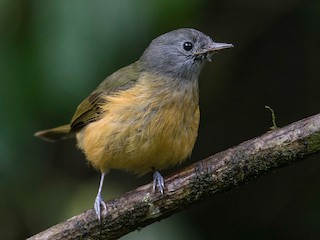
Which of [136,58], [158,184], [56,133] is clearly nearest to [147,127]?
[158,184]

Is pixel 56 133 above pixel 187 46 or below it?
below

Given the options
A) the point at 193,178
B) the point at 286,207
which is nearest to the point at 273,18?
the point at 286,207

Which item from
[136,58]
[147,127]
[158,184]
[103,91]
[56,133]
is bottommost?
[158,184]

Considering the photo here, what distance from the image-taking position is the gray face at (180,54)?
14.9ft

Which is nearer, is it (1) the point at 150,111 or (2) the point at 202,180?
(2) the point at 202,180

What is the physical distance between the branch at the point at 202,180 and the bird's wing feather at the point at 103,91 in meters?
0.87

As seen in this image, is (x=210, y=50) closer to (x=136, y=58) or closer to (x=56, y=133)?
(x=136, y=58)

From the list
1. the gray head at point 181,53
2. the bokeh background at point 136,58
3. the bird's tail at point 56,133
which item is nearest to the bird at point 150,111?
the gray head at point 181,53

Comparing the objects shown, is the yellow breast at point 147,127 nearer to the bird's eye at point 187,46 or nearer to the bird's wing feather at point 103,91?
the bird's wing feather at point 103,91

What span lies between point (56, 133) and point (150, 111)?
140cm

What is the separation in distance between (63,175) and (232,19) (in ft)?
6.51

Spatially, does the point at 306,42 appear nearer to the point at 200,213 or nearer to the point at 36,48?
the point at 200,213

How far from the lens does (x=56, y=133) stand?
542 cm

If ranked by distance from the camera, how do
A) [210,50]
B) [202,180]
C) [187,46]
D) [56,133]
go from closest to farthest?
[202,180]
[210,50]
[187,46]
[56,133]
